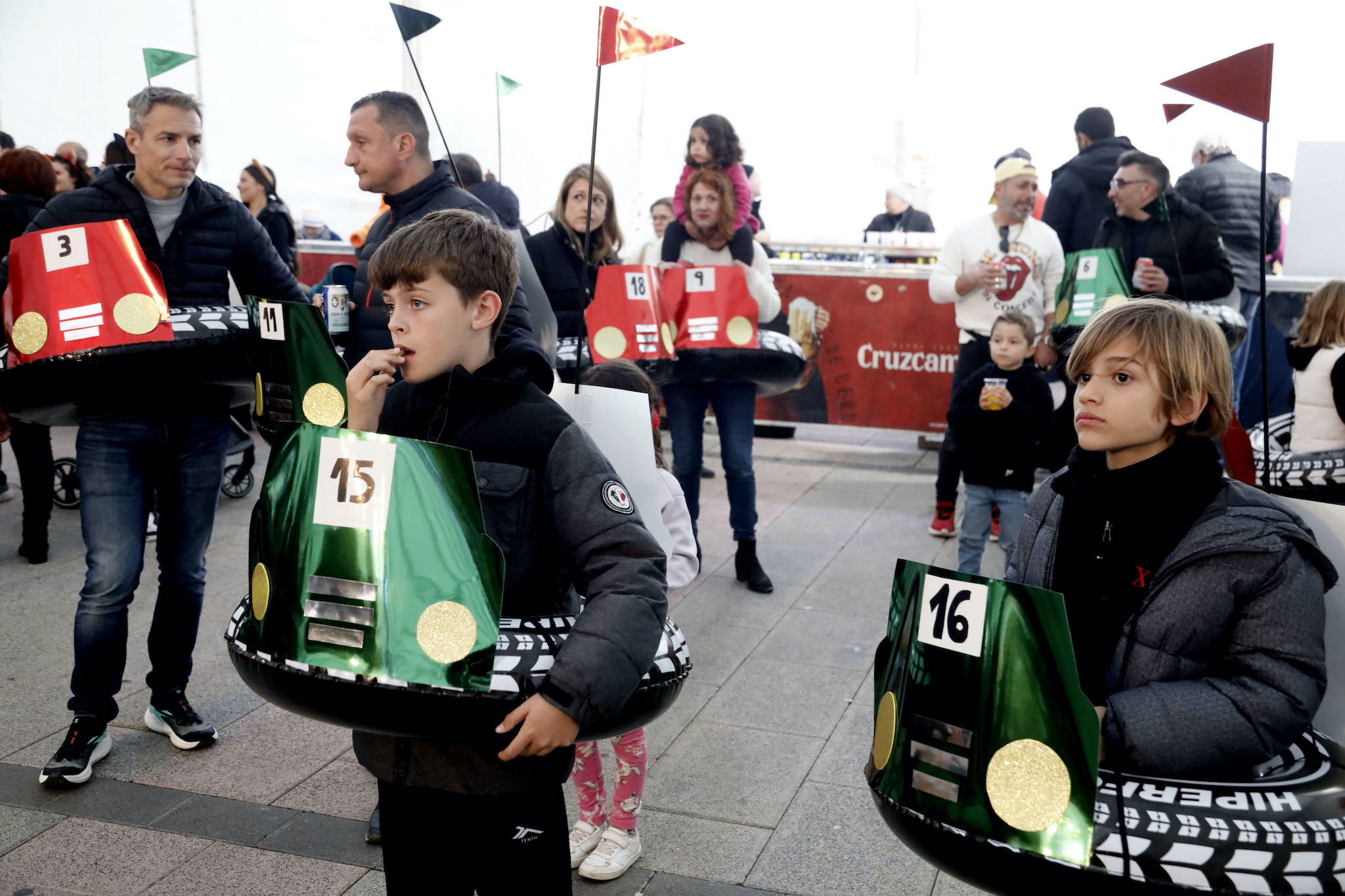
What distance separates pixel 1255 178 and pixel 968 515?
348 cm

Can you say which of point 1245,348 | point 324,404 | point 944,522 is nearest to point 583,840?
point 324,404

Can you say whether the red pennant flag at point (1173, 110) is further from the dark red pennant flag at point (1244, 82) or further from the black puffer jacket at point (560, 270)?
the black puffer jacket at point (560, 270)

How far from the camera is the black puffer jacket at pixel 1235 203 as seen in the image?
677 centimetres

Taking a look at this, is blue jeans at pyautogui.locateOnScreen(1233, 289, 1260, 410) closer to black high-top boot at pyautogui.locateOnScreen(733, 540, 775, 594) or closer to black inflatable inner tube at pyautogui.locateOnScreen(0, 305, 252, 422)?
black high-top boot at pyautogui.locateOnScreen(733, 540, 775, 594)

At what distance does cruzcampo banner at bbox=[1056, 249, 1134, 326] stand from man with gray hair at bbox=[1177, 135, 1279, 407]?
6.34 feet

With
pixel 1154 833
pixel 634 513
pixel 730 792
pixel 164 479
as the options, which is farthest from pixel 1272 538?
pixel 164 479

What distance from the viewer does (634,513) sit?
1.83 meters

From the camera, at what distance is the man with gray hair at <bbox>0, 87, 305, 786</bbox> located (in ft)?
10.7

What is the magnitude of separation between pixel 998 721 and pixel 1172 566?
0.47 metres

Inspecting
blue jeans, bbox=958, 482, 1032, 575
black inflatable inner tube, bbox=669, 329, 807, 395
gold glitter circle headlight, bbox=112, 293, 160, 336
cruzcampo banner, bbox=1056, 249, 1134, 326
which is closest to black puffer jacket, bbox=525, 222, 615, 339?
black inflatable inner tube, bbox=669, 329, 807, 395

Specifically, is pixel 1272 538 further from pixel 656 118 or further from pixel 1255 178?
pixel 656 118

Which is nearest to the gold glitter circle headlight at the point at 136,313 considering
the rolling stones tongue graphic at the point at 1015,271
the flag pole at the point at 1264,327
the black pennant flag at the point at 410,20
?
the black pennant flag at the point at 410,20

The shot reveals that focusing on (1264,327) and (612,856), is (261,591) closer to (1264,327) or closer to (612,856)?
(612,856)

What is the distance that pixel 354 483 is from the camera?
1.62m
